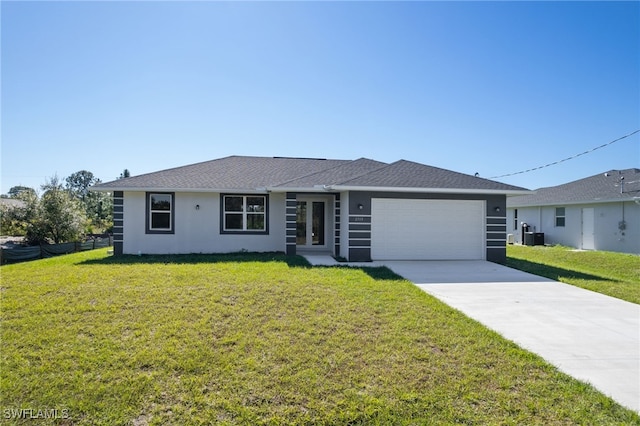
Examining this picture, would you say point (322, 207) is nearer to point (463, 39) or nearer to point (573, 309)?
point (463, 39)

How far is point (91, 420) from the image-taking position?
318cm

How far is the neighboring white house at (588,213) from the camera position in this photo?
Result: 15.3m

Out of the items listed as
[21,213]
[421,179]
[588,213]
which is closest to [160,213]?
[421,179]

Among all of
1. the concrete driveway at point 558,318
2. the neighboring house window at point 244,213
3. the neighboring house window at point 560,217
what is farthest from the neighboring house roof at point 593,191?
the neighboring house window at point 244,213

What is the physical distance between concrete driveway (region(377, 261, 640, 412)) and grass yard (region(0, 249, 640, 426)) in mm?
355

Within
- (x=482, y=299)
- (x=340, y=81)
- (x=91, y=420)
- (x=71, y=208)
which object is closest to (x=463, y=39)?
(x=340, y=81)

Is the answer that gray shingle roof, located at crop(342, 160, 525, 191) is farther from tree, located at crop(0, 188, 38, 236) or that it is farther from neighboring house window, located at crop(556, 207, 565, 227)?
tree, located at crop(0, 188, 38, 236)

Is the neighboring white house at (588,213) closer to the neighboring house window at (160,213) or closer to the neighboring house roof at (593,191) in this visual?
the neighboring house roof at (593,191)

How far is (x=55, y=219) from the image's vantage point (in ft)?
58.4

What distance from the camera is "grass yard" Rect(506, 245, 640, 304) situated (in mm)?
8398

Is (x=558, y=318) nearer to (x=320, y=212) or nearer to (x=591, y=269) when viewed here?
(x=591, y=269)

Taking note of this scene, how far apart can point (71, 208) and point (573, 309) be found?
72.6 feet

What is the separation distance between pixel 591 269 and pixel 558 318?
26.9 feet

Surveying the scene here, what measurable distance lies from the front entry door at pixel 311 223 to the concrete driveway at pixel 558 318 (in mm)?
4872
